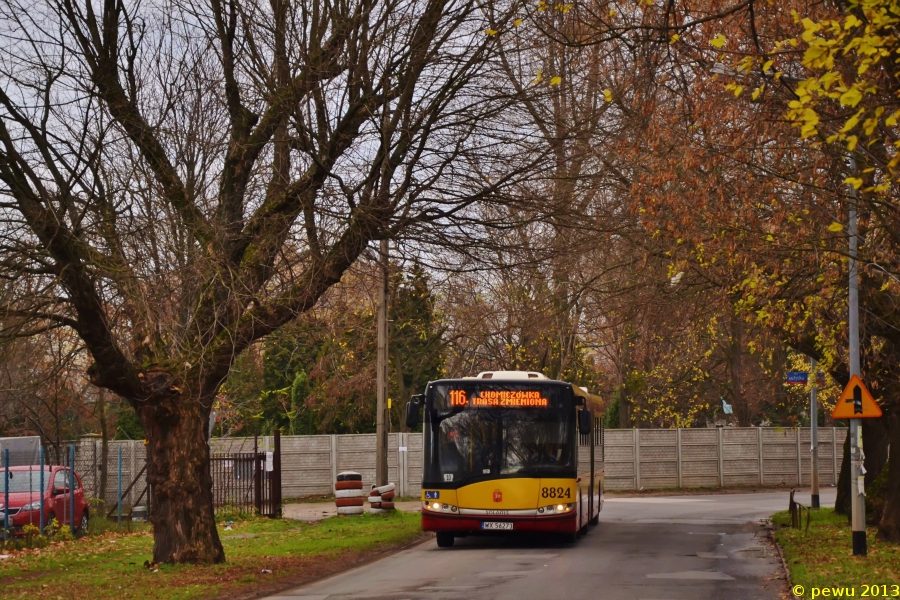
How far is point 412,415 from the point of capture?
1928cm

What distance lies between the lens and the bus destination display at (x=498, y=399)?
20.9 meters

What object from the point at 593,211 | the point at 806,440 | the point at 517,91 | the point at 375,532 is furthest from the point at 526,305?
the point at 806,440

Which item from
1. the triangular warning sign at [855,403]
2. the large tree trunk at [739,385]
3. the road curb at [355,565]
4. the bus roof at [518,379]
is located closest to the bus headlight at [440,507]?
the road curb at [355,565]

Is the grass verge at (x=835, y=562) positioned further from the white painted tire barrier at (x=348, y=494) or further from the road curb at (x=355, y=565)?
the white painted tire barrier at (x=348, y=494)

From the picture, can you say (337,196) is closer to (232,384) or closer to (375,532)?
(375,532)

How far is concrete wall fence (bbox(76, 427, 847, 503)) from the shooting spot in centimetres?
4038

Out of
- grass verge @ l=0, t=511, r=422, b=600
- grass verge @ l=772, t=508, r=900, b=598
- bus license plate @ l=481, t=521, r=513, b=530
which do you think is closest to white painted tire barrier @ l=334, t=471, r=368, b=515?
grass verge @ l=0, t=511, r=422, b=600

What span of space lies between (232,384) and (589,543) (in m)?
28.6

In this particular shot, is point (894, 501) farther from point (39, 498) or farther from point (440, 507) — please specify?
point (39, 498)

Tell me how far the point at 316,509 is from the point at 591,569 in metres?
19.4

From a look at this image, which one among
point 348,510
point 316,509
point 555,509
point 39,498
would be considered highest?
point 555,509

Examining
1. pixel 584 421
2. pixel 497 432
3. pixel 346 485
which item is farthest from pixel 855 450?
pixel 346 485

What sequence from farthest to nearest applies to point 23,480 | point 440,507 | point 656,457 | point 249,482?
point 656,457
point 249,482
point 23,480
point 440,507

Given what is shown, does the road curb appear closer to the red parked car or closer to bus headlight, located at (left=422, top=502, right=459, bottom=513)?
bus headlight, located at (left=422, top=502, right=459, bottom=513)
